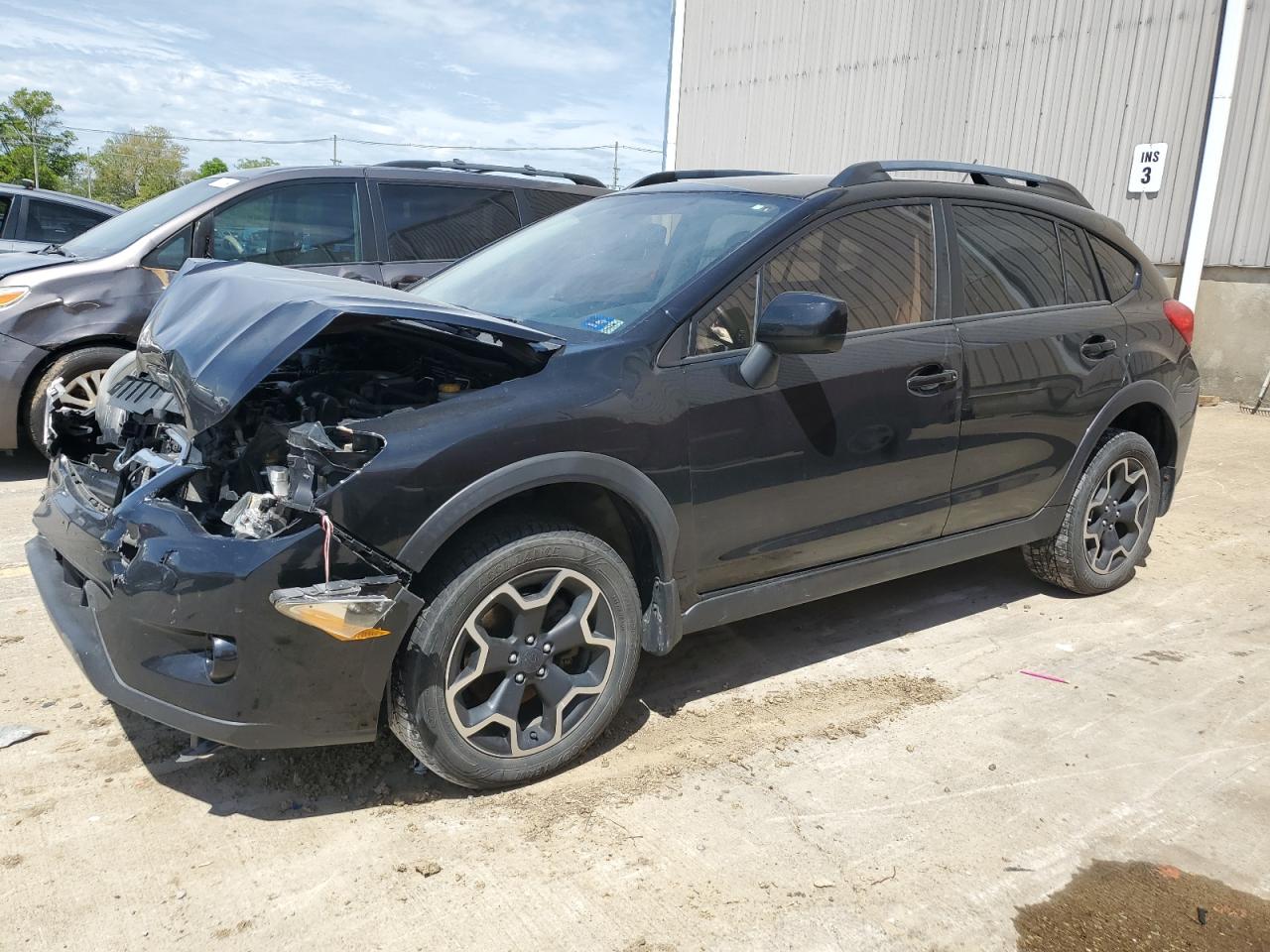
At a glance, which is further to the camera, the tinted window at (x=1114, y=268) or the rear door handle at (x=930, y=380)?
the tinted window at (x=1114, y=268)

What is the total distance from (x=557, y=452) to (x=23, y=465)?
5290mm

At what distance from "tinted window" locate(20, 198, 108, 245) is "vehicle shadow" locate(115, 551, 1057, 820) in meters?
7.53

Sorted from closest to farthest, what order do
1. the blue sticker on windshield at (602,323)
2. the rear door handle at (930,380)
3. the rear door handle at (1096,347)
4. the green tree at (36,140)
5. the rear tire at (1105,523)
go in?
the blue sticker on windshield at (602,323) < the rear door handle at (930,380) < the rear door handle at (1096,347) < the rear tire at (1105,523) < the green tree at (36,140)

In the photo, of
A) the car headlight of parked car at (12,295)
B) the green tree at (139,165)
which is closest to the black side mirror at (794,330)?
the car headlight of parked car at (12,295)

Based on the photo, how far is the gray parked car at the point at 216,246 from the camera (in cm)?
601

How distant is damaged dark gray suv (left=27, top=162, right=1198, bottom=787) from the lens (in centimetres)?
265

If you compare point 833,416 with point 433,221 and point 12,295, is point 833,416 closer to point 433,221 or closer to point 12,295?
point 433,221

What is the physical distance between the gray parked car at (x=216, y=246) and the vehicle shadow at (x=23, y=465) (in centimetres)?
24

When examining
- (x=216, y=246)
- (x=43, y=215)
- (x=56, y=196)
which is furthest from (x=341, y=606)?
(x=56, y=196)

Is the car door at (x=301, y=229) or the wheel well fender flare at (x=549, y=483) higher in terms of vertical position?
the car door at (x=301, y=229)

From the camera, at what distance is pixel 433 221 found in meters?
7.07

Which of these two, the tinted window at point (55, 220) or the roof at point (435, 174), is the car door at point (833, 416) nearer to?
the roof at point (435, 174)

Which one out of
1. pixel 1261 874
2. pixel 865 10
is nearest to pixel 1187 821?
pixel 1261 874

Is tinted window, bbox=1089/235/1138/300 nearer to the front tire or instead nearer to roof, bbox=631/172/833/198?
roof, bbox=631/172/833/198
